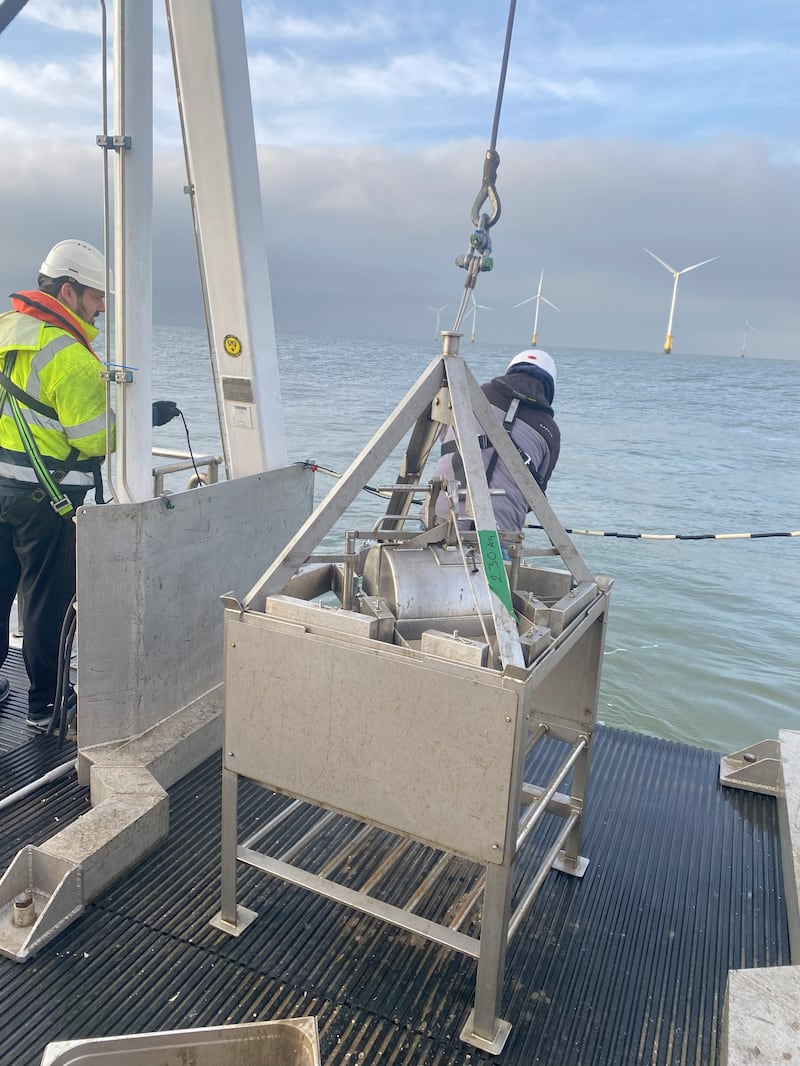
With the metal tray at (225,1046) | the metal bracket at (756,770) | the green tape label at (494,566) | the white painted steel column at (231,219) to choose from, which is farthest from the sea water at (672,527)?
the metal tray at (225,1046)

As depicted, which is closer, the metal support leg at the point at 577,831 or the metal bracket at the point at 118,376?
the metal support leg at the point at 577,831

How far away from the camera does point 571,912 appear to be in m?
2.77

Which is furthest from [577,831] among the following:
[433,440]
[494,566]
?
[433,440]

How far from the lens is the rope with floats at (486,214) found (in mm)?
2627

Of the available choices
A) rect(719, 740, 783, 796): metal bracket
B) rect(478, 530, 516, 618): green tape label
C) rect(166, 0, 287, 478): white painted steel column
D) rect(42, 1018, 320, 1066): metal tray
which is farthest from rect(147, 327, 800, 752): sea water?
rect(42, 1018, 320, 1066): metal tray

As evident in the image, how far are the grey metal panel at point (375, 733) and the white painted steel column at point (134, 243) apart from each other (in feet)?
3.71

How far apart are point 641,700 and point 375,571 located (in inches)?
241

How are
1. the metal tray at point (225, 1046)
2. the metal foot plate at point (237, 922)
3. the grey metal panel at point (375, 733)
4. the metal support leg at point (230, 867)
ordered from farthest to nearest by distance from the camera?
the metal foot plate at point (237, 922), the metal support leg at point (230, 867), the grey metal panel at point (375, 733), the metal tray at point (225, 1046)

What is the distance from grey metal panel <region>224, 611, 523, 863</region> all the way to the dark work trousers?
1400mm

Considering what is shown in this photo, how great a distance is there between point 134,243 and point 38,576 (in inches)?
55.3

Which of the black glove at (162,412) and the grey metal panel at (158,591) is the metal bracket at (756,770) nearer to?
the grey metal panel at (158,591)

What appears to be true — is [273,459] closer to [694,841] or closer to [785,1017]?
[694,841]

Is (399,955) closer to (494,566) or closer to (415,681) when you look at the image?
(415,681)

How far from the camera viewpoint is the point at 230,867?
8.23 ft
